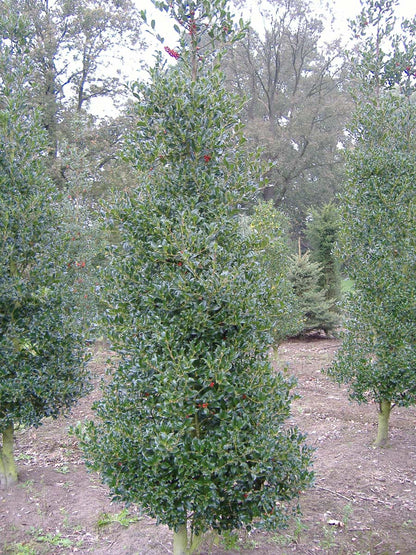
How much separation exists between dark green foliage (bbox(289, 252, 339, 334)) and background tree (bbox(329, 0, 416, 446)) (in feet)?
31.2

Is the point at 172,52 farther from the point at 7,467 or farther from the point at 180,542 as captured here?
the point at 7,467

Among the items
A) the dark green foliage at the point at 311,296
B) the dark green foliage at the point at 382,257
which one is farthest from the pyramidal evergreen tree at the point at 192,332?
the dark green foliage at the point at 311,296

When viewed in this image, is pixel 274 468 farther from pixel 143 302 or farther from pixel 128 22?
pixel 128 22

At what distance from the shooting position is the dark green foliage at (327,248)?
18234mm

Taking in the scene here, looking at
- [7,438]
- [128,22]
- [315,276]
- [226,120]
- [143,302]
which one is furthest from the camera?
[128,22]

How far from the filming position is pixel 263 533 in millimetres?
4750

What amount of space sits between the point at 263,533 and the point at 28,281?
3576 millimetres

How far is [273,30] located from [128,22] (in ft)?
32.4

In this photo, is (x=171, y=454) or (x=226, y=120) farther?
(x=226, y=120)

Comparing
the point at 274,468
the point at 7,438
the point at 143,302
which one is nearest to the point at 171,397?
the point at 143,302

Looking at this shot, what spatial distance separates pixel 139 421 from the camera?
3.39 metres

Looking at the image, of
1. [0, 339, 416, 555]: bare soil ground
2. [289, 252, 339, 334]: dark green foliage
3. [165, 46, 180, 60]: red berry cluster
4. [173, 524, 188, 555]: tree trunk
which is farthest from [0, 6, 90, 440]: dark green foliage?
[289, 252, 339, 334]: dark green foliage

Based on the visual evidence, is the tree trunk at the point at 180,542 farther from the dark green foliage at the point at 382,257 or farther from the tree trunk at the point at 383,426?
the tree trunk at the point at 383,426

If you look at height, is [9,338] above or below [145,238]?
below
